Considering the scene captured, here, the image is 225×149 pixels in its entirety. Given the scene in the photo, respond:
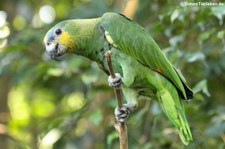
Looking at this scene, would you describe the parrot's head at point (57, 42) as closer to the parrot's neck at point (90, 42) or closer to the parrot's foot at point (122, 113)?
the parrot's neck at point (90, 42)

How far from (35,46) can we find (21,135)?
1.34 metres

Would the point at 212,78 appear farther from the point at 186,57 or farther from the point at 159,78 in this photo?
the point at 159,78

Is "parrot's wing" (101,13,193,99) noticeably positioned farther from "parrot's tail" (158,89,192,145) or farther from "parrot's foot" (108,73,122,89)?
"parrot's foot" (108,73,122,89)

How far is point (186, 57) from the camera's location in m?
2.17

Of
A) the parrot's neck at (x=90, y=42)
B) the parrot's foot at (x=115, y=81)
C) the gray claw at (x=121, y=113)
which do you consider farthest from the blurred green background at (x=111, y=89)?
the parrot's neck at (x=90, y=42)

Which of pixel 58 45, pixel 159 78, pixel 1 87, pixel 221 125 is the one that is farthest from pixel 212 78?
pixel 1 87

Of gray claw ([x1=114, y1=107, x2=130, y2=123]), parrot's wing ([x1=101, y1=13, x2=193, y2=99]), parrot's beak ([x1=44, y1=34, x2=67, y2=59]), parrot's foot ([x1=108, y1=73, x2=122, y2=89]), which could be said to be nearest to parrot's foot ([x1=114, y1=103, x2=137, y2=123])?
gray claw ([x1=114, y1=107, x2=130, y2=123])

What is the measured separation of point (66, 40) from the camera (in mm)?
1906

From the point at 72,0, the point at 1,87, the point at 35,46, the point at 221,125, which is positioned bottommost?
the point at 221,125

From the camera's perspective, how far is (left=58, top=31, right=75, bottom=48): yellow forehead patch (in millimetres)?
1893

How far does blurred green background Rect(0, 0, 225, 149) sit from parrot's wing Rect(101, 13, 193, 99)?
7.2 inches

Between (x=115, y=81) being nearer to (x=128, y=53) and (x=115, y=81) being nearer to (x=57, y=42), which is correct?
(x=128, y=53)

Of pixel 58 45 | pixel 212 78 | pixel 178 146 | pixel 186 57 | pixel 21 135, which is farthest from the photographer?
pixel 21 135

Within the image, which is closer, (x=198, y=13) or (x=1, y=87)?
(x=198, y=13)
